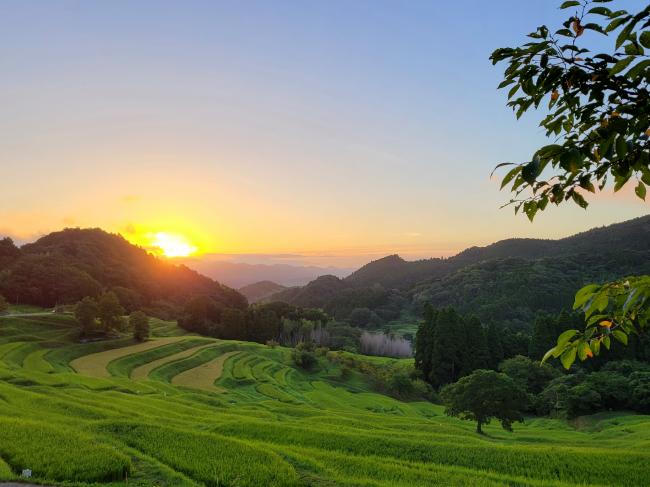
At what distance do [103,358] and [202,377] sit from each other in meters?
12.8

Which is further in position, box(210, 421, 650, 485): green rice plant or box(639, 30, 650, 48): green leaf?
box(210, 421, 650, 485): green rice plant

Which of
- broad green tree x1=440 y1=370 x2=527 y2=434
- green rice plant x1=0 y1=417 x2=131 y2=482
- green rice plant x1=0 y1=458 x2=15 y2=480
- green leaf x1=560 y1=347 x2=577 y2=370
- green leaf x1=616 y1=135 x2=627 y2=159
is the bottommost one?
broad green tree x1=440 y1=370 x2=527 y2=434

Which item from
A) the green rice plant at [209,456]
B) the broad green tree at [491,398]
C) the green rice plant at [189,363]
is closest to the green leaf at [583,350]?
the green rice plant at [209,456]

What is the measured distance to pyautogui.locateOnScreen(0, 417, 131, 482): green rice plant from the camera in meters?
10.7

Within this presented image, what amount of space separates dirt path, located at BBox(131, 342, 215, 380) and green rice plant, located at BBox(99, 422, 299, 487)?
1507 inches

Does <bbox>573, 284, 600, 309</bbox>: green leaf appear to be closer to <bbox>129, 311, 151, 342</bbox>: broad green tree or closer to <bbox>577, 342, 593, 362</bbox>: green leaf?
<bbox>577, 342, 593, 362</bbox>: green leaf

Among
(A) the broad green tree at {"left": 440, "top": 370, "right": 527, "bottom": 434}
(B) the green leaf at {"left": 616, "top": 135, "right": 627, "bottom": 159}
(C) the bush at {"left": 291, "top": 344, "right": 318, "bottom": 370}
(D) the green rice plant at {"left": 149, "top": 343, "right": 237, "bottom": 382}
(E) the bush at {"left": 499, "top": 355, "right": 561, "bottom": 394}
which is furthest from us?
(C) the bush at {"left": 291, "top": 344, "right": 318, "bottom": 370}

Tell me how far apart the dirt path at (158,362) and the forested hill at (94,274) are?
46.4m

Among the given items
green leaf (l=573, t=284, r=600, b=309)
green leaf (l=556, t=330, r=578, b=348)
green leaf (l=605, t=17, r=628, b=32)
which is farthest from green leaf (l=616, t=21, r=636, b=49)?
green leaf (l=556, t=330, r=578, b=348)

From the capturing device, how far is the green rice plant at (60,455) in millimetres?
10656

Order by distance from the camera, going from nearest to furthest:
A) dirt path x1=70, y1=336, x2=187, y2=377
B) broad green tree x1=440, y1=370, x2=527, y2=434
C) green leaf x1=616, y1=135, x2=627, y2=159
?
green leaf x1=616, y1=135, x2=627, y2=159 → broad green tree x1=440, y1=370, x2=527, y2=434 → dirt path x1=70, y1=336, x2=187, y2=377

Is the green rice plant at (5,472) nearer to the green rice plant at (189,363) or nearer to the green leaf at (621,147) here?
the green leaf at (621,147)

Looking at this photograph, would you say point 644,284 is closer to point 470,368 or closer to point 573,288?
point 470,368

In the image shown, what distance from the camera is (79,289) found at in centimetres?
10431
